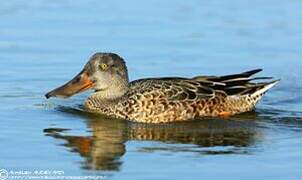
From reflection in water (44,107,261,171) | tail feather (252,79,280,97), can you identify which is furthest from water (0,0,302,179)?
tail feather (252,79,280,97)

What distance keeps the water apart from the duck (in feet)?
0.77

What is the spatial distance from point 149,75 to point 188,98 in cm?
219

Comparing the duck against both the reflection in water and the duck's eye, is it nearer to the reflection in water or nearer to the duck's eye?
the duck's eye

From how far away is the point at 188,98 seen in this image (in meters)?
14.6

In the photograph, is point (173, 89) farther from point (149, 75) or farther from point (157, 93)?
point (149, 75)

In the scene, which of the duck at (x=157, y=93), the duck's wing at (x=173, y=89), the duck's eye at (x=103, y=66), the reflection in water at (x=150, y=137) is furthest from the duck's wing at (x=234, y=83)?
the duck's eye at (x=103, y=66)

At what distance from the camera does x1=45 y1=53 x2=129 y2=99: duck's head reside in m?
14.7

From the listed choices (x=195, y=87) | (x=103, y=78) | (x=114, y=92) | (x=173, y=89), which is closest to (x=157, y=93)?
(x=173, y=89)

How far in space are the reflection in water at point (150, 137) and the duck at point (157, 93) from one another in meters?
0.20

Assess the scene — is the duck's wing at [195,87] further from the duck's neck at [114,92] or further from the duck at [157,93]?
the duck's neck at [114,92]

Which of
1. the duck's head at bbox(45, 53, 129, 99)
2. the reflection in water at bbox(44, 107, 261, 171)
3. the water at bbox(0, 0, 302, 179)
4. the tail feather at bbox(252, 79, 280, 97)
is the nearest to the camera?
the water at bbox(0, 0, 302, 179)

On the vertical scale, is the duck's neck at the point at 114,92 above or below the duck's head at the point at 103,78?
below

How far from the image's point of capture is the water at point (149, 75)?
1169 cm

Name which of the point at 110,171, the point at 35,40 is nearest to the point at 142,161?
the point at 110,171
